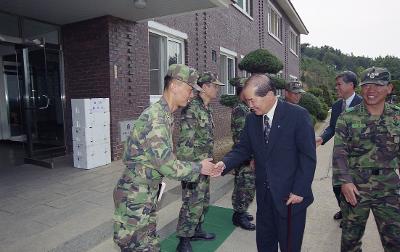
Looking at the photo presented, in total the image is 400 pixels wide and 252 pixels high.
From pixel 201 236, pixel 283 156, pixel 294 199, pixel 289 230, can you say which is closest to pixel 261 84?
pixel 283 156

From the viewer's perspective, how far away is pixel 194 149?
147 inches

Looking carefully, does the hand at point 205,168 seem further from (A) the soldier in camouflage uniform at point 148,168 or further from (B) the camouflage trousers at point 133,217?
(B) the camouflage trousers at point 133,217

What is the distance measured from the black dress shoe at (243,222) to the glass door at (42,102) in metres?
4.32

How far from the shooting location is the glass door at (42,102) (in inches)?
272

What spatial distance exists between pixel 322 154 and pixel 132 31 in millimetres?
6426

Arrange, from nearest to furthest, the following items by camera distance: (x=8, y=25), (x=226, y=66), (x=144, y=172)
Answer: (x=144, y=172) → (x=8, y=25) → (x=226, y=66)

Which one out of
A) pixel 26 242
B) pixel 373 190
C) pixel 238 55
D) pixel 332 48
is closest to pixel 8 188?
pixel 26 242

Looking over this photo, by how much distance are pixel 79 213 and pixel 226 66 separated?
9.73 metres

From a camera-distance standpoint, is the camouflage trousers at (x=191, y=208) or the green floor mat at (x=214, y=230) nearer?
the camouflage trousers at (x=191, y=208)

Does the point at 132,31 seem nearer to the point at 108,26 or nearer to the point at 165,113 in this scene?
the point at 108,26

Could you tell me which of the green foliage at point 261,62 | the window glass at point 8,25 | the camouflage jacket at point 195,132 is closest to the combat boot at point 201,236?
the camouflage jacket at point 195,132

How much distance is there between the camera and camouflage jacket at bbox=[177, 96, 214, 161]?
358cm

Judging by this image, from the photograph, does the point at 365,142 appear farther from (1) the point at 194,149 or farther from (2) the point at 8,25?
(2) the point at 8,25

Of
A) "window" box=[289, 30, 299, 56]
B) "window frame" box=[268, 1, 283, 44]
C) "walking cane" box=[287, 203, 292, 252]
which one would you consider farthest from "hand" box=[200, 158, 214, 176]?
"window" box=[289, 30, 299, 56]
